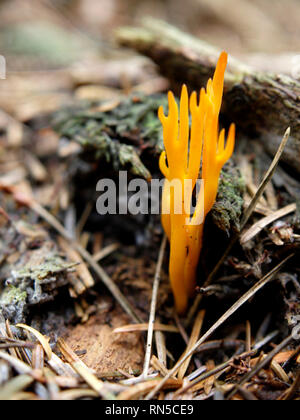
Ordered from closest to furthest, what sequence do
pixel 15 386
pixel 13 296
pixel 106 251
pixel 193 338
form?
pixel 15 386
pixel 13 296
pixel 193 338
pixel 106 251

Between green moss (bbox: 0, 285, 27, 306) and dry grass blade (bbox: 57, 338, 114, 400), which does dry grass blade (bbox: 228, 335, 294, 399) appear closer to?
dry grass blade (bbox: 57, 338, 114, 400)

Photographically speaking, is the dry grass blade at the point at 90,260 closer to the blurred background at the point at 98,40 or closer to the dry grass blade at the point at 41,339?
the dry grass blade at the point at 41,339

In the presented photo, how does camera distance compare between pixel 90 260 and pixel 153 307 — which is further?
pixel 90 260

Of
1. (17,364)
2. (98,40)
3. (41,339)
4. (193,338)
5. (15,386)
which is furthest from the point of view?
(98,40)

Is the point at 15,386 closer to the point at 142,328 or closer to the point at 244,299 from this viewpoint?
the point at 142,328

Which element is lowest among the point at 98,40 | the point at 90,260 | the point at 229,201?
the point at 90,260

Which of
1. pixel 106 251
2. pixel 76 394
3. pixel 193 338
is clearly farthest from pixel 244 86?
pixel 76 394

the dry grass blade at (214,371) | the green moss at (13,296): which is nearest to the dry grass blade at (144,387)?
the dry grass blade at (214,371)

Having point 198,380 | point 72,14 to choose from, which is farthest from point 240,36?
point 198,380
